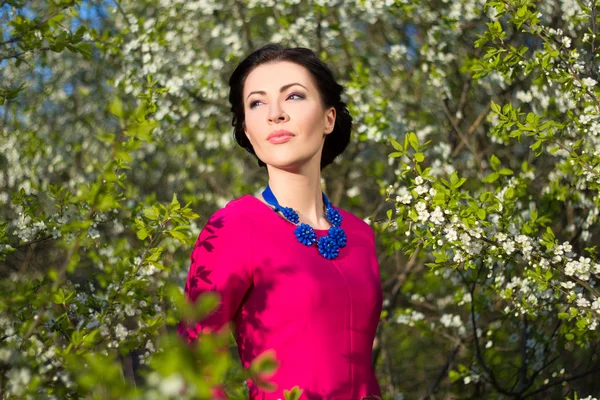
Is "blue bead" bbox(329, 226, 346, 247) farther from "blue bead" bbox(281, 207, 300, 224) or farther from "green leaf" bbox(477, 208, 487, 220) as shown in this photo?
"green leaf" bbox(477, 208, 487, 220)

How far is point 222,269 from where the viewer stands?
2.35 m

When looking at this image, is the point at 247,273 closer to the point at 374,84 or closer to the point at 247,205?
the point at 247,205

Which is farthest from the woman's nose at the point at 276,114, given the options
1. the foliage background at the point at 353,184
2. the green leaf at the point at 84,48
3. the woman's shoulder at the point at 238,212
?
the green leaf at the point at 84,48

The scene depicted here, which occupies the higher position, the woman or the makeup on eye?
the makeup on eye

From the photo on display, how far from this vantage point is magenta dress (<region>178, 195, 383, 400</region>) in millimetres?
2357

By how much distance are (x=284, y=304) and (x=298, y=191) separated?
526mm

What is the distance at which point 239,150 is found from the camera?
6.66 m

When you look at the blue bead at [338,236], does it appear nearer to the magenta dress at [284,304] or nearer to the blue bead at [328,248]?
the blue bead at [328,248]

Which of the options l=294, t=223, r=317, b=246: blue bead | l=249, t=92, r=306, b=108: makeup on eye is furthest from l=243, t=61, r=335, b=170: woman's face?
l=294, t=223, r=317, b=246: blue bead

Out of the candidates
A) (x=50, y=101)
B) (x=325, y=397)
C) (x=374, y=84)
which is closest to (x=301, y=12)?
(x=374, y=84)

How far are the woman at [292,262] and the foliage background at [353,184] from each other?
0.17 m

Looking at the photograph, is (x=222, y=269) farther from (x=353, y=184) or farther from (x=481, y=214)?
(x=353, y=184)

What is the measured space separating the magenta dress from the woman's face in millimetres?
285

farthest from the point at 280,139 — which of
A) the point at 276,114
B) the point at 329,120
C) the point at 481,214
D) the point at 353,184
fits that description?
the point at 353,184
